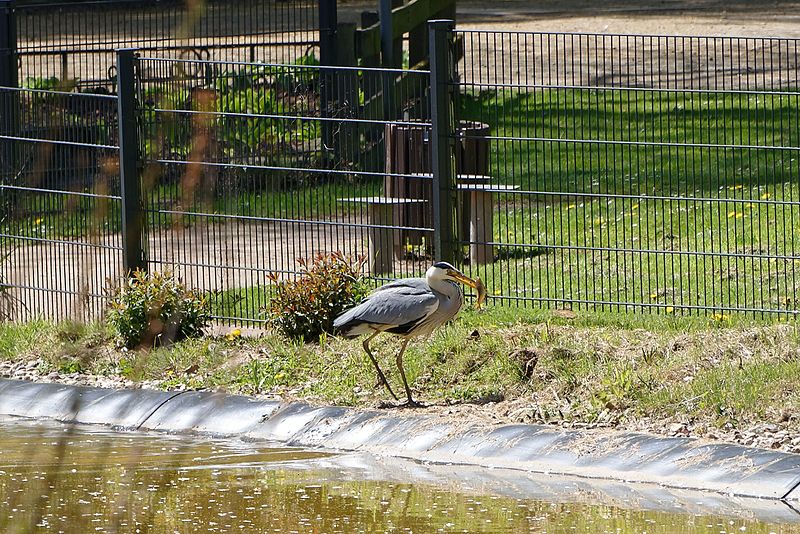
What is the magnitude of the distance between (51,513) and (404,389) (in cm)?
223

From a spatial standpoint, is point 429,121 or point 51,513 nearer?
point 51,513

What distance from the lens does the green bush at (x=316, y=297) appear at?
873 cm

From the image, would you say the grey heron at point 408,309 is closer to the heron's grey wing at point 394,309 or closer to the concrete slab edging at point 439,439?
the heron's grey wing at point 394,309

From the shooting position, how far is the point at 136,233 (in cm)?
959

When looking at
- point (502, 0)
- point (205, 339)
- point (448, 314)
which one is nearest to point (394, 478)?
point (448, 314)

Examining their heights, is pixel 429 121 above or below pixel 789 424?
above

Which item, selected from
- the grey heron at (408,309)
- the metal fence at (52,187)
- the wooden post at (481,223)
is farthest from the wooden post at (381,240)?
the metal fence at (52,187)

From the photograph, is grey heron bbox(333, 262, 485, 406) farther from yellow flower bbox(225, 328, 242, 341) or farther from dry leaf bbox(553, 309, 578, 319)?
yellow flower bbox(225, 328, 242, 341)

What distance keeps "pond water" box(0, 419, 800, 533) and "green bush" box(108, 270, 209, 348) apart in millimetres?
1298

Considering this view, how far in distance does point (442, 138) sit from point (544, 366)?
5.54 ft

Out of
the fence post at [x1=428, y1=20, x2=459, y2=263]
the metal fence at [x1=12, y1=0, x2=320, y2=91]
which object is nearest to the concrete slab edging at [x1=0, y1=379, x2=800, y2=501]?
the fence post at [x1=428, y1=20, x2=459, y2=263]

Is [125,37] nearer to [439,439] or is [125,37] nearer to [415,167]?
[415,167]

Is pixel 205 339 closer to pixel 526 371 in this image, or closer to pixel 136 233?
pixel 136 233

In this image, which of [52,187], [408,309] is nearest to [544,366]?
[408,309]
